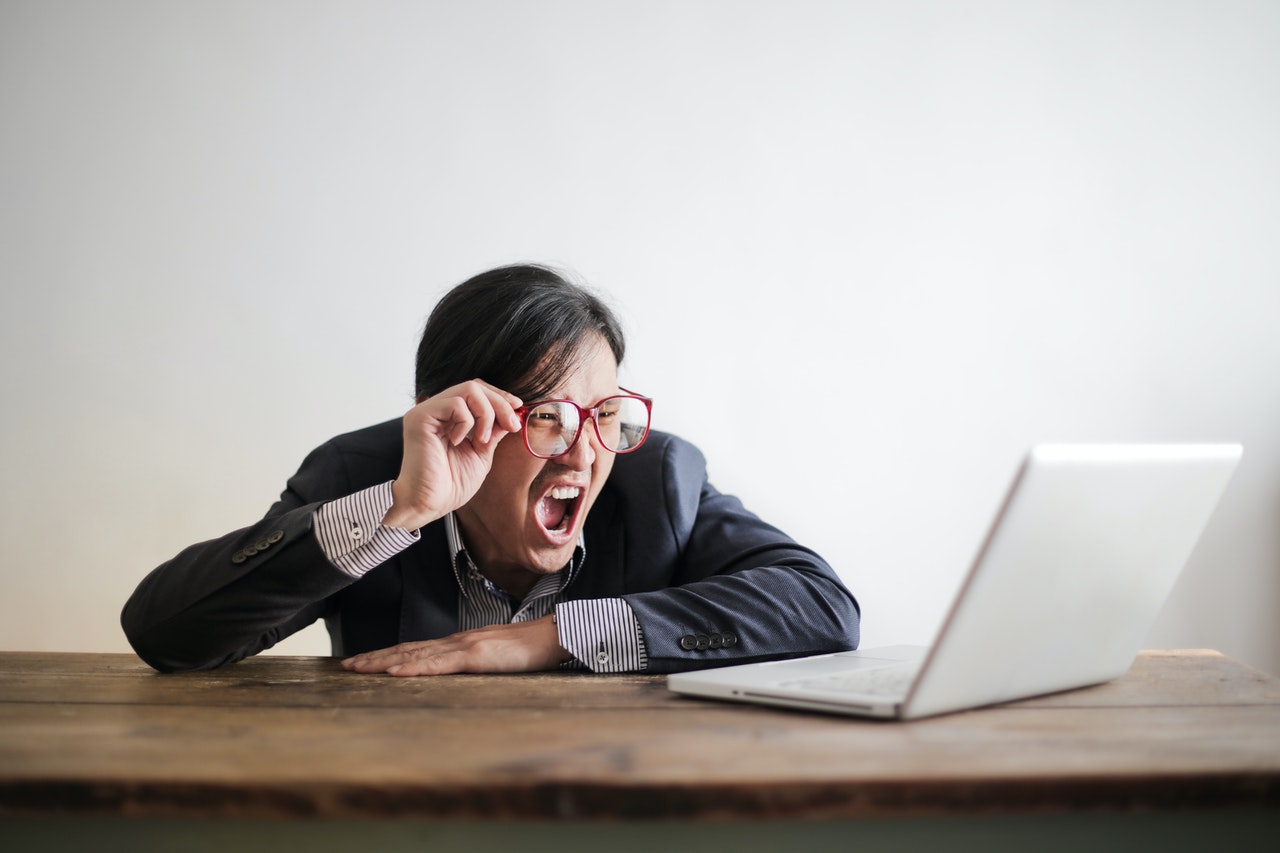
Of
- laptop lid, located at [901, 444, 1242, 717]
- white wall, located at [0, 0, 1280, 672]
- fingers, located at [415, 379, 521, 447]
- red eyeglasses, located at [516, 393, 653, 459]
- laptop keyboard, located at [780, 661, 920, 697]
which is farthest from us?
white wall, located at [0, 0, 1280, 672]

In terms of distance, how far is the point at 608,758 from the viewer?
0.74 meters

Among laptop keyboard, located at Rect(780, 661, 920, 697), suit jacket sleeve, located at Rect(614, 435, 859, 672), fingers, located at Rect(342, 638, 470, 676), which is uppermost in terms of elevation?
laptop keyboard, located at Rect(780, 661, 920, 697)

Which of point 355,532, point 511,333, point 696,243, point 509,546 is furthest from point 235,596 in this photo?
point 696,243

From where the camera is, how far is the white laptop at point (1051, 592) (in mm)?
821

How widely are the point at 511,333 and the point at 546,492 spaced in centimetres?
25

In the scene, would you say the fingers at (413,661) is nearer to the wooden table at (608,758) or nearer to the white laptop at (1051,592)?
→ the wooden table at (608,758)

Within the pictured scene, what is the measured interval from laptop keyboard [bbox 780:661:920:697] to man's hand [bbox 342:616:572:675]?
0.37m

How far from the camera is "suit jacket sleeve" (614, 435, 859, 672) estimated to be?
1291 millimetres

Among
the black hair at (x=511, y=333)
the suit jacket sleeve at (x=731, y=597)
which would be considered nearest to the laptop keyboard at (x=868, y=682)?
the suit jacket sleeve at (x=731, y=597)

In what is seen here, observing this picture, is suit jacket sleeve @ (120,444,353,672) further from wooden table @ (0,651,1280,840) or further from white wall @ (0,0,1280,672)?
white wall @ (0,0,1280,672)

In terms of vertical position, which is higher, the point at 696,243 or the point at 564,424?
the point at 696,243

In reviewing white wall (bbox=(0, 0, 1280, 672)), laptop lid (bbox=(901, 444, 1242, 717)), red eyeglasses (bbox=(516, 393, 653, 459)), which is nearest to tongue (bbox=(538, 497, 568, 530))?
red eyeglasses (bbox=(516, 393, 653, 459))

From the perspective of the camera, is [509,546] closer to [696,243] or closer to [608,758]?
[608,758]

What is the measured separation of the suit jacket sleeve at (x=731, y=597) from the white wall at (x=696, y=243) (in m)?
1.13
